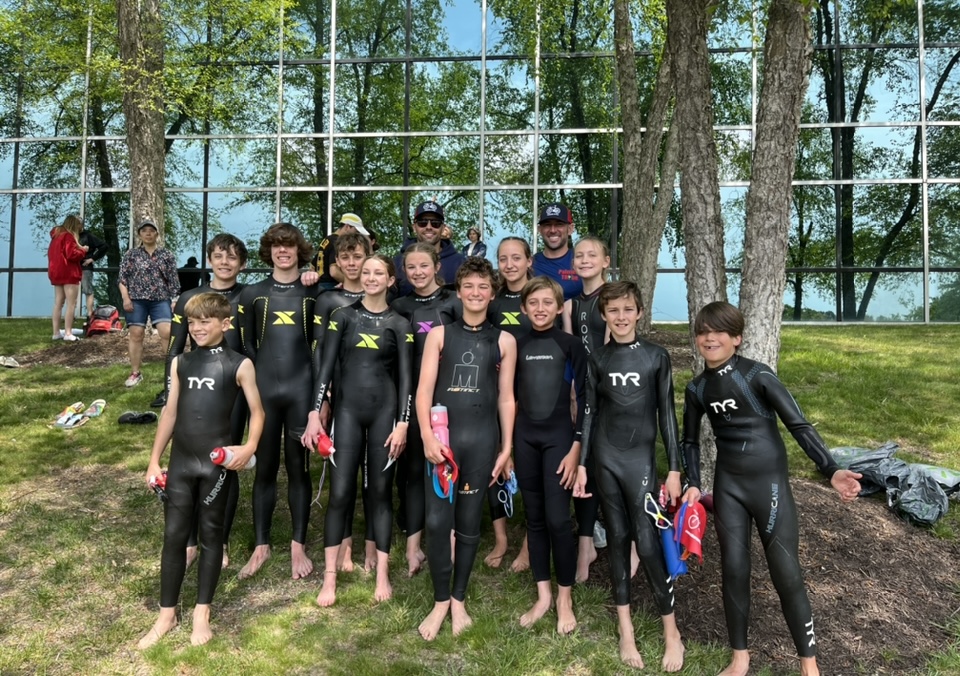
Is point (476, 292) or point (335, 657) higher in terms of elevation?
point (476, 292)

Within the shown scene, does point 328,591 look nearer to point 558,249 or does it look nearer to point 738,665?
point 738,665

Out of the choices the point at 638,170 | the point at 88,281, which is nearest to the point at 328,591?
the point at 638,170

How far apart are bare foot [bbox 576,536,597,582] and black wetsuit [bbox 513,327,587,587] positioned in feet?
1.26

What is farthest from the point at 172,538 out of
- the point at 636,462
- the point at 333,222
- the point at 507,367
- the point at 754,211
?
the point at 333,222

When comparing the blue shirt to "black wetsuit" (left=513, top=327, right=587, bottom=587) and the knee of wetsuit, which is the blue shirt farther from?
the knee of wetsuit

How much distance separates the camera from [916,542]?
423cm

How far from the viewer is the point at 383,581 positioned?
3.88 metres

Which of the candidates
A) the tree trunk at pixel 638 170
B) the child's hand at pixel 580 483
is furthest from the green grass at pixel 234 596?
the tree trunk at pixel 638 170

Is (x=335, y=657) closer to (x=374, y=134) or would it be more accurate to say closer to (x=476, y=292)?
(x=476, y=292)

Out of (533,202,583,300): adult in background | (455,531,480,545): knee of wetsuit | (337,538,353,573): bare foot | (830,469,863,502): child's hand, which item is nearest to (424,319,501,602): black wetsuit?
(455,531,480,545): knee of wetsuit

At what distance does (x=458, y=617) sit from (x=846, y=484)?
6.82 feet

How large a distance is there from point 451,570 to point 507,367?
119 centimetres

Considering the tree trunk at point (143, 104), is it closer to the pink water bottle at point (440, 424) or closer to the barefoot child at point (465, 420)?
the barefoot child at point (465, 420)

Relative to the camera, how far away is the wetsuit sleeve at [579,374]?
12.4ft
